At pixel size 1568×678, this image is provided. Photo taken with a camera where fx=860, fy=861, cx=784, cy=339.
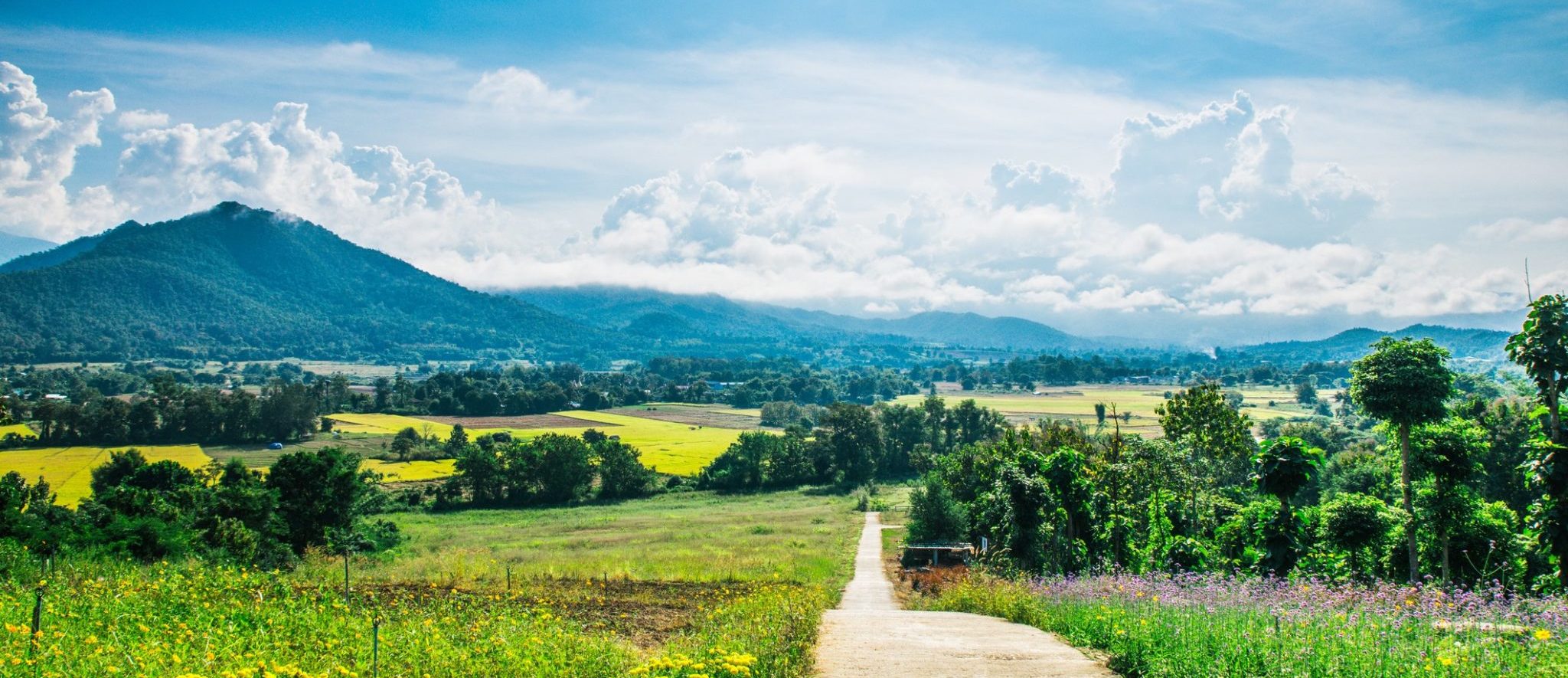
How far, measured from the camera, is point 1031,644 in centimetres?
1209

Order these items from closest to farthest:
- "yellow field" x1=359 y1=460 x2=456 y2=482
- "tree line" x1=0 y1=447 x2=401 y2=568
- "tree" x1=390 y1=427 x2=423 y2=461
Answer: "tree line" x1=0 y1=447 x2=401 y2=568
"yellow field" x1=359 y1=460 x2=456 y2=482
"tree" x1=390 y1=427 x2=423 y2=461

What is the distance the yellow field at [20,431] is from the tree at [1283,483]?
9398 centimetres

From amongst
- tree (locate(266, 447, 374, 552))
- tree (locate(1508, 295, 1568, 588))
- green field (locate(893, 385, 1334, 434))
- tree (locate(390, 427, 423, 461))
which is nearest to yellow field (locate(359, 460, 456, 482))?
tree (locate(390, 427, 423, 461))

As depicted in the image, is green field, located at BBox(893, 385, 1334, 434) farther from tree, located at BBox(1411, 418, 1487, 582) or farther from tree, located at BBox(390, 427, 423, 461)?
tree, located at BBox(1411, 418, 1487, 582)

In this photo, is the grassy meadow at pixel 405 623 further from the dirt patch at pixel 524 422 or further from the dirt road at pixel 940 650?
the dirt patch at pixel 524 422

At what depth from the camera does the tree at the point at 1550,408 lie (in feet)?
54.9

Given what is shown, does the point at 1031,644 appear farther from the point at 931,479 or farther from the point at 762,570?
the point at 931,479

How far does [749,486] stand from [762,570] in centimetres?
4563

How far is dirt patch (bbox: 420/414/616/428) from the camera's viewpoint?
110m

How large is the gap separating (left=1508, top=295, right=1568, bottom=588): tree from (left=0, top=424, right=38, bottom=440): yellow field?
325 feet

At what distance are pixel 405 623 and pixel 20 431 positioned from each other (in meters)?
91.4

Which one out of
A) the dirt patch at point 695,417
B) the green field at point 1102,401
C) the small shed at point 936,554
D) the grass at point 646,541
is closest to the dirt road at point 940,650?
the grass at point 646,541

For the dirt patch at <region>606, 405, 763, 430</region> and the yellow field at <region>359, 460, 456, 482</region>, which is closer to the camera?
the yellow field at <region>359, 460, 456, 482</region>

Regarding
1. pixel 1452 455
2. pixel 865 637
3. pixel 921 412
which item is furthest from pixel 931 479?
pixel 921 412
